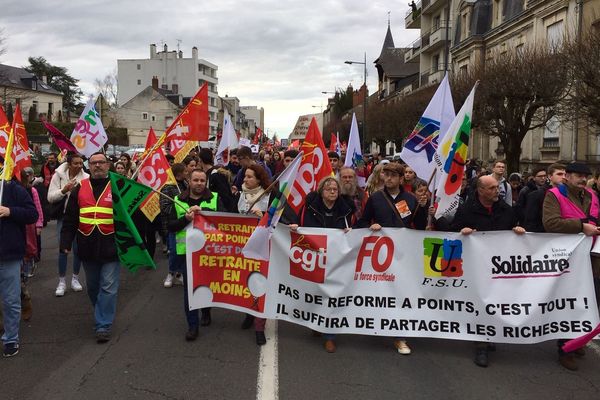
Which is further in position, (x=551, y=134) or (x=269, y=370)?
(x=551, y=134)

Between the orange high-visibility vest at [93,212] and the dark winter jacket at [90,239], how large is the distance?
0.04 m

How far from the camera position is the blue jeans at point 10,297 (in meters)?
4.84

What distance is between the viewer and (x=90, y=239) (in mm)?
5172

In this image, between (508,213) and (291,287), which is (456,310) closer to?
(508,213)

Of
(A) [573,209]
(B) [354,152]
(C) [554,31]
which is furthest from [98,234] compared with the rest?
(C) [554,31]

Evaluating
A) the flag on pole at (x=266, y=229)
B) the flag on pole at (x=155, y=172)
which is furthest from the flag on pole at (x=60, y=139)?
the flag on pole at (x=266, y=229)

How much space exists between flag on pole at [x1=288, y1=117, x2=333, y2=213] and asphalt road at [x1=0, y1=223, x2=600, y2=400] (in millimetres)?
1445

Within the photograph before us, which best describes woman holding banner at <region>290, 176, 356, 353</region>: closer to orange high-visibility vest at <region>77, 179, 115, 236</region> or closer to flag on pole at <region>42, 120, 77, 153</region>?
orange high-visibility vest at <region>77, 179, 115, 236</region>

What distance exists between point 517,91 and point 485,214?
47.0 feet

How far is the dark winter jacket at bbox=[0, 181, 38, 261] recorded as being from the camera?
479 cm

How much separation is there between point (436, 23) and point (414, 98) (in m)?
14.9

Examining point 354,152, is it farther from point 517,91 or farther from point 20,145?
point 517,91

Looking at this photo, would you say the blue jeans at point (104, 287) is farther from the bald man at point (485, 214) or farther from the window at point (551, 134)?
the window at point (551, 134)

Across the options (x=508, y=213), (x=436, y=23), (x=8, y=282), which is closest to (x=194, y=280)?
(x=8, y=282)
